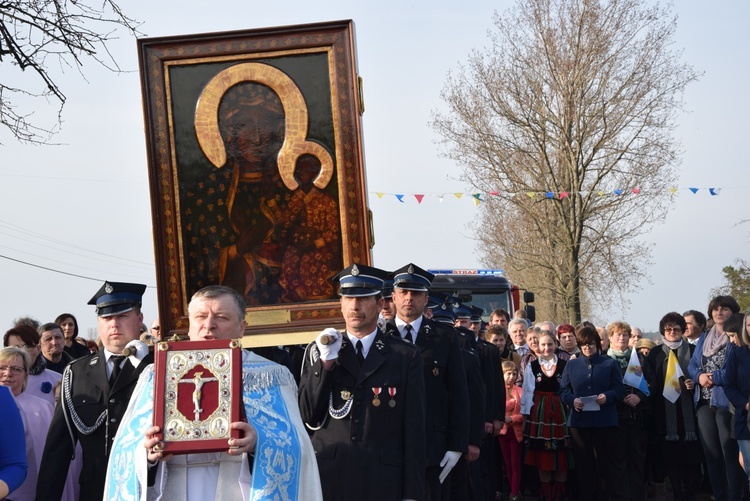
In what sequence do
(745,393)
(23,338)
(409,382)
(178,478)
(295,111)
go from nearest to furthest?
1. (178,478)
2. (409,382)
3. (295,111)
4. (23,338)
5. (745,393)

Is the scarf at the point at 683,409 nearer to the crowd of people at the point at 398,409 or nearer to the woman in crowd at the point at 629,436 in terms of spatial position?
the crowd of people at the point at 398,409

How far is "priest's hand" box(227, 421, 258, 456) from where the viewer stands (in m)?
4.81

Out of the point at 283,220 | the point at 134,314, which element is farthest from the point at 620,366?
the point at 134,314

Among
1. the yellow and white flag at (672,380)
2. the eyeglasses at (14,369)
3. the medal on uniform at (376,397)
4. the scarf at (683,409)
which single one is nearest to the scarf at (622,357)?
the scarf at (683,409)

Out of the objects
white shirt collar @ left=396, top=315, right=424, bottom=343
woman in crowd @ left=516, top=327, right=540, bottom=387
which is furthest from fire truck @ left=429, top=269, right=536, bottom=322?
white shirt collar @ left=396, top=315, right=424, bottom=343

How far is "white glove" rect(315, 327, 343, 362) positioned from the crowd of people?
0.04 ft

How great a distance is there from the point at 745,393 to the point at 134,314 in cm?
608

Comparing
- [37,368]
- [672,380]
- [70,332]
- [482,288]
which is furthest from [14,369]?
[482,288]

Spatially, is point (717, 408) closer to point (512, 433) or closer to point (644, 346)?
point (644, 346)

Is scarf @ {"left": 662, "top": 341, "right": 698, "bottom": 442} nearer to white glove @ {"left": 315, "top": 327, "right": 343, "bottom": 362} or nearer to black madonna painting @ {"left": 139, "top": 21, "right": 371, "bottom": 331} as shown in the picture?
black madonna painting @ {"left": 139, "top": 21, "right": 371, "bottom": 331}

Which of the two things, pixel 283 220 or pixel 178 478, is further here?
pixel 283 220

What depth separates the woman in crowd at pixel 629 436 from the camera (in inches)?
493

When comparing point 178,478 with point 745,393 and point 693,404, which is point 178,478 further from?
point 693,404

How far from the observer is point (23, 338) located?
977cm
